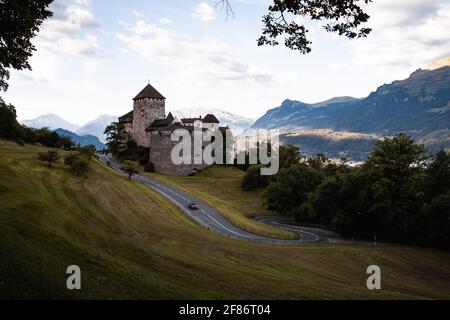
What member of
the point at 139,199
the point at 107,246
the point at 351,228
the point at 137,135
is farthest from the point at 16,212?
the point at 137,135

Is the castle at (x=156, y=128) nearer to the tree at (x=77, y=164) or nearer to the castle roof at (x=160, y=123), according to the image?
the castle roof at (x=160, y=123)

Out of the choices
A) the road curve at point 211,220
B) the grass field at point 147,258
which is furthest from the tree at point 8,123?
the grass field at point 147,258

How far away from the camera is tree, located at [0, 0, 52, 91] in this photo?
23.2 m

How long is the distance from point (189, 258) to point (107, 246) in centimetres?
600

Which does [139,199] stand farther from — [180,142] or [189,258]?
[180,142]

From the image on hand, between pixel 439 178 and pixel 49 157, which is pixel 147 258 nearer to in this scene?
pixel 439 178

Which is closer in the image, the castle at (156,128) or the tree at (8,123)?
the tree at (8,123)

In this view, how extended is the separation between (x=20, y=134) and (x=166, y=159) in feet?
116

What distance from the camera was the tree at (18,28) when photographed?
23.2 m

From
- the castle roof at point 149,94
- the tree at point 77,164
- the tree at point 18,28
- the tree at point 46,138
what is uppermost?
the castle roof at point 149,94

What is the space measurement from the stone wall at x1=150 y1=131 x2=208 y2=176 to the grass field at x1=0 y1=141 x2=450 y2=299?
4893 centimetres

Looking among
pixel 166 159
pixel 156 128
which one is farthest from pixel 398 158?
pixel 156 128

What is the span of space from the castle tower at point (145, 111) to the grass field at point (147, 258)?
62093mm

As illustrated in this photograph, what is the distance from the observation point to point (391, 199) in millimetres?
61438
